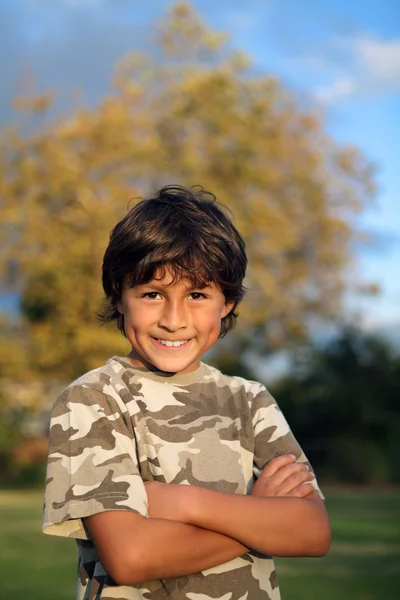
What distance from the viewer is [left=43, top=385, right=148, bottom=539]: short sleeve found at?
1.97m

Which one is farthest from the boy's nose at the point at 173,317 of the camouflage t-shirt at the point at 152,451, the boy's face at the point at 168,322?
the camouflage t-shirt at the point at 152,451

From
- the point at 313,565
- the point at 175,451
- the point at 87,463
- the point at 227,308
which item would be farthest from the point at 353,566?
the point at 87,463

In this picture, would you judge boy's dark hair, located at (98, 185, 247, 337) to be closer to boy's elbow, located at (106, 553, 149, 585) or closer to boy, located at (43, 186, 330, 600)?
boy, located at (43, 186, 330, 600)

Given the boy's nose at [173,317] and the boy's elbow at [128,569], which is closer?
the boy's elbow at [128,569]

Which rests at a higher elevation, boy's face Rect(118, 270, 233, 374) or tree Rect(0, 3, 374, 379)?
tree Rect(0, 3, 374, 379)

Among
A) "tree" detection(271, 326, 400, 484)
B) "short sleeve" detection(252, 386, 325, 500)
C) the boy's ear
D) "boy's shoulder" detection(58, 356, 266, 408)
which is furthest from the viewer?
"tree" detection(271, 326, 400, 484)

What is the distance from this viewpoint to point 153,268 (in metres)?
2.15

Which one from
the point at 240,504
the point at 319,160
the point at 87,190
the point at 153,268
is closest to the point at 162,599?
the point at 240,504

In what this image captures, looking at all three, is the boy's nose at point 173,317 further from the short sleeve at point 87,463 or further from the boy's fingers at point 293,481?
the boy's fingers at point 293,481

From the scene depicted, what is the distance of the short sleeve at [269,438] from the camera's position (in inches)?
87.0

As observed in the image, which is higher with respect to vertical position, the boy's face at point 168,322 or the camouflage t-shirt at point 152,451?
the boy's face at point 168,322

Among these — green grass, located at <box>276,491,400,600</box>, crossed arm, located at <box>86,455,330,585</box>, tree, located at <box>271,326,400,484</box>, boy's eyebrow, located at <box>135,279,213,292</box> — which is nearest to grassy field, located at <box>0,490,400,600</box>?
green grass, located at <box>276,491,400,600</box>

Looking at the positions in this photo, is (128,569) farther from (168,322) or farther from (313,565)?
(313,565)

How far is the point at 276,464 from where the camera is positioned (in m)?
2.16
